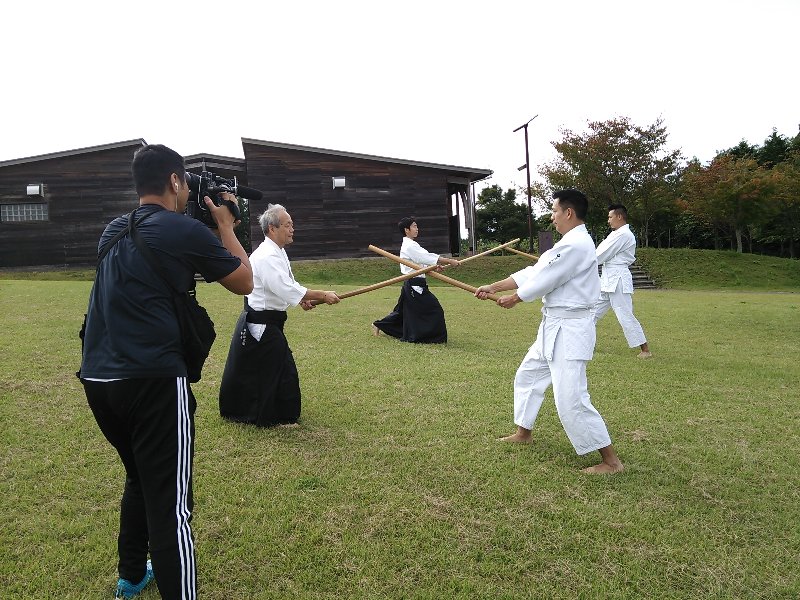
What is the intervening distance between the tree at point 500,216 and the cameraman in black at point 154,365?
43.4m

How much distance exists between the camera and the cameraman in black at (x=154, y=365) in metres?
2.38

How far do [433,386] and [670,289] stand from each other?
1951 centimetres

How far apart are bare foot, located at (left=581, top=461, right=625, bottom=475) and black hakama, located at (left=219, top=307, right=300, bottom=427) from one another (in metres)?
2.50

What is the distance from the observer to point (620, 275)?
8.66 m

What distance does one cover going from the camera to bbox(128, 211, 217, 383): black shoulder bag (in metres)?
2.41

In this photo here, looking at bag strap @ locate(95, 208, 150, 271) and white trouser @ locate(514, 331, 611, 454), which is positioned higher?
bag strap @ locate(95, 208, 150, 271)

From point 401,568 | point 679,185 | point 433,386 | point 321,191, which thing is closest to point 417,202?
point 321,191

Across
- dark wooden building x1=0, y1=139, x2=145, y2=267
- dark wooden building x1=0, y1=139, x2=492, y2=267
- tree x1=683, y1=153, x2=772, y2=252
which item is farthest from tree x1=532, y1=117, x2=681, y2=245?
dark wooden building x1=0, y1=139, x2=145, y2=267

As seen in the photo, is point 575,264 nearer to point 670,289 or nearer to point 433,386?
point 433,386

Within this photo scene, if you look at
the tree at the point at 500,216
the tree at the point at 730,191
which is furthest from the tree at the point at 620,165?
the tree at the point at 500,216

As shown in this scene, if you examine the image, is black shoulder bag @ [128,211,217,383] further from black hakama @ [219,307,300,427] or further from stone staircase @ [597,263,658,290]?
stone staircase @ [597,263,658,290]

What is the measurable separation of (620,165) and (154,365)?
98.8 ft

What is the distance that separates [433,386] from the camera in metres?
6.51

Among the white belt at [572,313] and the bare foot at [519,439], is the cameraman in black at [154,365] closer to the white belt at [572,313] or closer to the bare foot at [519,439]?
the white belt at [572,313]
